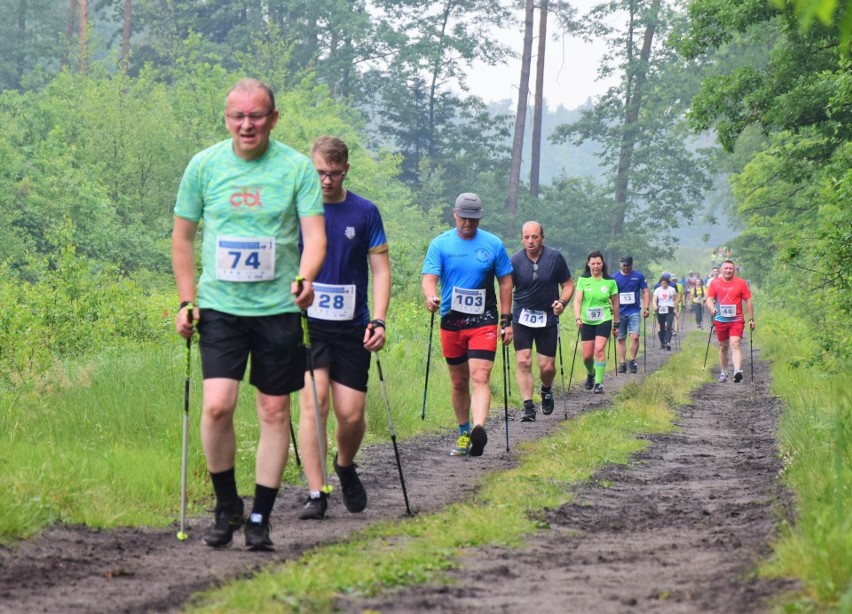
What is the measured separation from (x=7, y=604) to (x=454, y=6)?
5583cm

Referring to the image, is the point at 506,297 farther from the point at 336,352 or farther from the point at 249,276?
the point at 249,276

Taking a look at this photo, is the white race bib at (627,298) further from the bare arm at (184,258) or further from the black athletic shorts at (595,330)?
the bare arm at (184,258)

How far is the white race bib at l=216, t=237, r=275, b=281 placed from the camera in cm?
652

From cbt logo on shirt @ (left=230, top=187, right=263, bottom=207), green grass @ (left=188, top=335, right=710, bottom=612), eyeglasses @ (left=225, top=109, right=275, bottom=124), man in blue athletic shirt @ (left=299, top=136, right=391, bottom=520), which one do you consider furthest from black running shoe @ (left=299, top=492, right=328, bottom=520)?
eyeglasses @ (left=225, top=109, right=275, bottom=124)

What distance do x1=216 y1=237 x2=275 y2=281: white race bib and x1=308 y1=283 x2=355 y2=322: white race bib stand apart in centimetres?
151

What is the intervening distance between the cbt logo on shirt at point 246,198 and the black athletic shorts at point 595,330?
543 inches

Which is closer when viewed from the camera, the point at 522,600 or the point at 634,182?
the point at 522,600

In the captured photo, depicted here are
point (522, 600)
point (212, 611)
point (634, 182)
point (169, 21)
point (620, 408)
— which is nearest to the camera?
point (212, 611)

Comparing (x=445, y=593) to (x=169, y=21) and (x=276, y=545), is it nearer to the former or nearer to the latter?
(x=276, y=545)

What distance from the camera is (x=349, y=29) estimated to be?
58.4 meters

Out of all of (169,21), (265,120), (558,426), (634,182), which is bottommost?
(558,426)

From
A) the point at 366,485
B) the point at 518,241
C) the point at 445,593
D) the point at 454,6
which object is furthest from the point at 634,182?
the point at 445,593

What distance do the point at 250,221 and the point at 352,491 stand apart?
229 centimetres

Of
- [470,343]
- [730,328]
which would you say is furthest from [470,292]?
[730,328]
